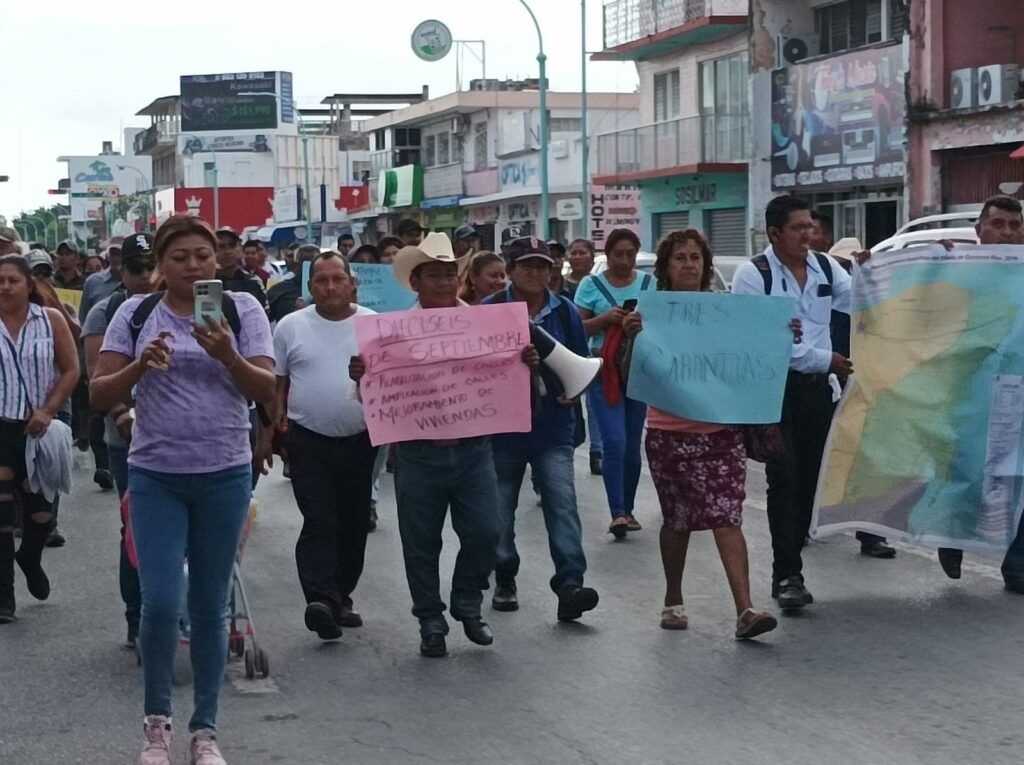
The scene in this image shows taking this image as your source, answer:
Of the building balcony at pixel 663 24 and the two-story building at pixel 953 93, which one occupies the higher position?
the building balcony at pixel 663 24

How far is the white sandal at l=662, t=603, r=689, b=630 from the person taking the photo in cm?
795

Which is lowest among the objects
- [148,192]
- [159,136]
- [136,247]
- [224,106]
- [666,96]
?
[136,247]

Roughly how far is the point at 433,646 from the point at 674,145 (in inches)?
1288

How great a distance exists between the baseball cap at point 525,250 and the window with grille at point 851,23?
24.6 m

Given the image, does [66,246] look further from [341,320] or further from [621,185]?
[621,185]

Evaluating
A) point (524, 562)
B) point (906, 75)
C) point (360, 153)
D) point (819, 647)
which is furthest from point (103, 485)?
point (360, 153)

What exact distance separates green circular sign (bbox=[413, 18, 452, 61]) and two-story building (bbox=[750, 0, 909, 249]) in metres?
23.3

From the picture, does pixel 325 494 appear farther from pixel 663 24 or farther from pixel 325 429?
pixel 663 24

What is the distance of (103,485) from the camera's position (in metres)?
13.8

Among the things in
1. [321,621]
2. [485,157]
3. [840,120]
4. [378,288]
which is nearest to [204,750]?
[321,621]

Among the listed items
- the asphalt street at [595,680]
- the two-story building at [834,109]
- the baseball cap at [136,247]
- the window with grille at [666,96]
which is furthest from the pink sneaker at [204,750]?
the window with grille at [666,96]

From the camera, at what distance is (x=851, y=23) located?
33500 millimetres

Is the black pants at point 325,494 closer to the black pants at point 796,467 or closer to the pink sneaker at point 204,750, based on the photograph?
the black pants at point 796,467

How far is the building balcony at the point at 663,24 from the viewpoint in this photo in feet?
123
